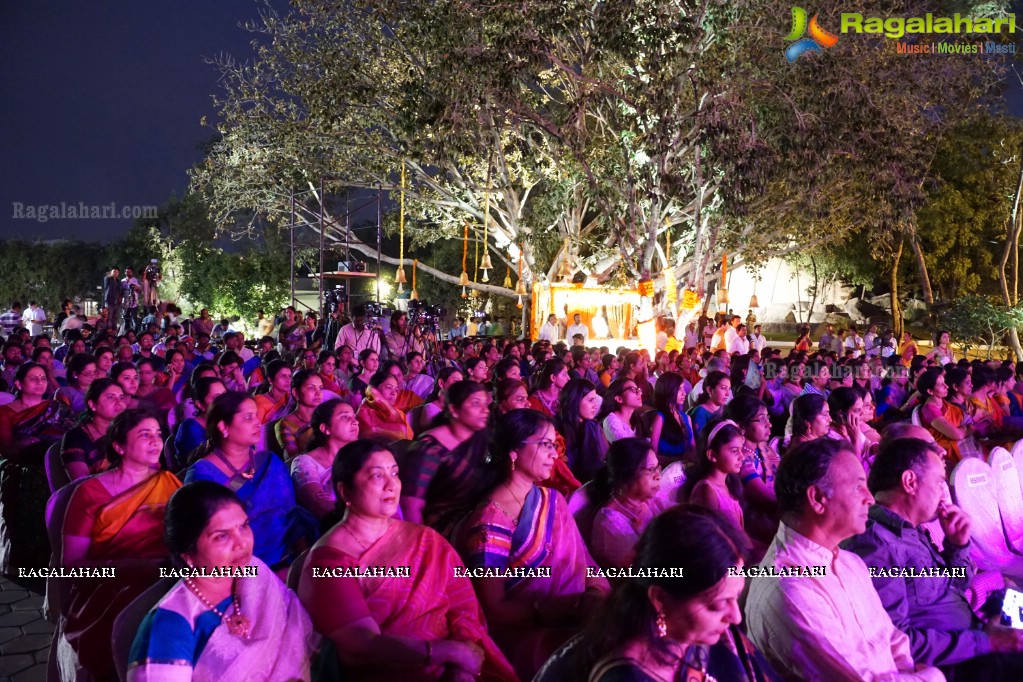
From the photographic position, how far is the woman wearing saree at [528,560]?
3086mm

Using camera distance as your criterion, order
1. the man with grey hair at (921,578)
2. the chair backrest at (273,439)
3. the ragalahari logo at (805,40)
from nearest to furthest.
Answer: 1. the man with grey hair at (921,578)
2. the chair backrest at (273,439)
3. the ragalahari logo at (805,40)

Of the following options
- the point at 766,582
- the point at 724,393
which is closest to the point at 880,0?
the point at 724,393

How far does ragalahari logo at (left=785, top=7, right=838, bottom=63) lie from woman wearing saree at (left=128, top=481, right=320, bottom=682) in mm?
15729

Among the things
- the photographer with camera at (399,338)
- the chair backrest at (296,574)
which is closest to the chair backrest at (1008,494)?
the chair backrest at (296,574)

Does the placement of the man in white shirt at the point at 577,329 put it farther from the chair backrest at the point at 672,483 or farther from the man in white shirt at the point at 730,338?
the chair backrest at the point at 672,483

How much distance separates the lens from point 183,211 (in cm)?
3984

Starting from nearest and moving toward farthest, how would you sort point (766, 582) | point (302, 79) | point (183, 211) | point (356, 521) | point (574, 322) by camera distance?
→ 1. point (766, 582)
2. point (356, 521)
3. point (574, 322)
4. point (302, 79)
5. point (183, 211)

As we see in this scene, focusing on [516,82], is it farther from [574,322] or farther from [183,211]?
[183,211]

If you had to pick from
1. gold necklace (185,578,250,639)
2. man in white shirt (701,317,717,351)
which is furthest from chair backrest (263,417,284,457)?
man in white shirt (701,317,717,351)

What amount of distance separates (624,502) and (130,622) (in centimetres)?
190

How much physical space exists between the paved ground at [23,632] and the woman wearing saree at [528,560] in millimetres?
2292

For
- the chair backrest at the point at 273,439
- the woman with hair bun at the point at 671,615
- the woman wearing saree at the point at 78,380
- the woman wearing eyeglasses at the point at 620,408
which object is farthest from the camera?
the woman wearing saree at the point at 78,380

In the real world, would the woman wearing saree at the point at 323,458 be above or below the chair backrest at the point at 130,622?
above

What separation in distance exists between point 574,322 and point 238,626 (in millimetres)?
14781
